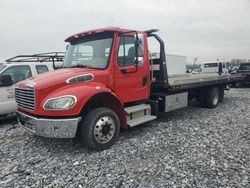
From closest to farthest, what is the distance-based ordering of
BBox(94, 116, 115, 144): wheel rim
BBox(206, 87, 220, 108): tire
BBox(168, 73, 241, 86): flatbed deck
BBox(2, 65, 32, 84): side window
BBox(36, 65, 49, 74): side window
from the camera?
BBox(94, 116, 115, 144): wheel rim
BBox(168, 73, 241, 86): flatbed deck
BBox(2, 65, 32, 84): side window
BBox(36, 65, 49, 74): side window
BBox(206, 87, 220, 108): tire

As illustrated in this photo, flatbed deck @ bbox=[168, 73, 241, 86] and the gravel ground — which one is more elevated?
flatbed deck @ bbox=[168, 73, 241, 86]

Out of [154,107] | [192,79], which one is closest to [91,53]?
[154,107]

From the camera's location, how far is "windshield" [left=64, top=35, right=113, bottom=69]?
4859 millimetres

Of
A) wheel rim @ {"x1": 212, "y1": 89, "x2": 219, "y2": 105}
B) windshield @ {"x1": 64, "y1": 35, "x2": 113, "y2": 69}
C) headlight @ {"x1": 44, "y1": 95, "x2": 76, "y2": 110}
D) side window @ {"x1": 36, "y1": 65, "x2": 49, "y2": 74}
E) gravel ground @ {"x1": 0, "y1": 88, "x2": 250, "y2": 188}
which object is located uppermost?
windshield @ {"x1": 64, "y1": 35, "x2": 113, "y2": 69}

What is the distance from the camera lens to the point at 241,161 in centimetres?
397

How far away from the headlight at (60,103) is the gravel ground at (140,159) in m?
1.01

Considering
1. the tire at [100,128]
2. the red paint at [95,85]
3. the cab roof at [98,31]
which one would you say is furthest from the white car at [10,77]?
the tire at [100,128]

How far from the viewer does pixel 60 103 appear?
4023mm

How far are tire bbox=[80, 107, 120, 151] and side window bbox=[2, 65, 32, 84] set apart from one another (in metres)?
3.71

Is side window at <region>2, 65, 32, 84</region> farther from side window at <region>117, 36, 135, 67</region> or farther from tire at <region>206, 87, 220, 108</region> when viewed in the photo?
tire at <region>206, 87, 220, 108</region>

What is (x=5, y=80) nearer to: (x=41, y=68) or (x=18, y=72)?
(x=18, y=72)

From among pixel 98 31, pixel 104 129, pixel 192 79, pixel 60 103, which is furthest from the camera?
pixel 192 79

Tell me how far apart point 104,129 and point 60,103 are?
1076 millimetres

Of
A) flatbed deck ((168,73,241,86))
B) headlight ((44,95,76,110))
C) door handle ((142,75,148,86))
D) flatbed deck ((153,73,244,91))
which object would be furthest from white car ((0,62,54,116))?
flatbed deck ((168,73,241,86))
